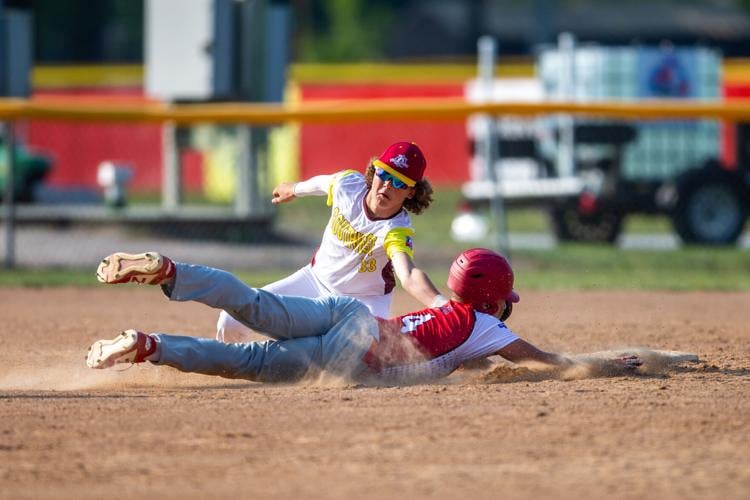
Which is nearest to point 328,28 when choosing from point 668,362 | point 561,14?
point 561,14

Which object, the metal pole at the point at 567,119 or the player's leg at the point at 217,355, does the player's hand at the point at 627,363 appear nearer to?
the player's leg at the point at 217,355

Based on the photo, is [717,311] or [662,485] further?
[717,311]

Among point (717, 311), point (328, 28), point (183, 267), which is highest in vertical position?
point (328, 28)

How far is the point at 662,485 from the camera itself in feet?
13.8

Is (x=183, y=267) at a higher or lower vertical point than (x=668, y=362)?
higher

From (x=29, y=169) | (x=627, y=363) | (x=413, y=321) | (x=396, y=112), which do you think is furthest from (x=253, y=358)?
(x=29, y=169)

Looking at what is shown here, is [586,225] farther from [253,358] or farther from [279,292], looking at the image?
[253,358]

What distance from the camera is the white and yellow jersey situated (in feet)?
21.7

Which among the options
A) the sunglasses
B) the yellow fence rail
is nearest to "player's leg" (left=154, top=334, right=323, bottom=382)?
the sunglasses

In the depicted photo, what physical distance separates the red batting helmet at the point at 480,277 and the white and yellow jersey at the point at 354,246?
41cm

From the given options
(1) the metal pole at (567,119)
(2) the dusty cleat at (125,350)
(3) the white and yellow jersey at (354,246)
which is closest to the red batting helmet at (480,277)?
(3) the white and yellow jersey at (354,246)

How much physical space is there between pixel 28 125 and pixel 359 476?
21350 mm

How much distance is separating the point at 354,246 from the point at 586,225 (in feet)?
31.4

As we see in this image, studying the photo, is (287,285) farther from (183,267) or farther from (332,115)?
(332,115)
